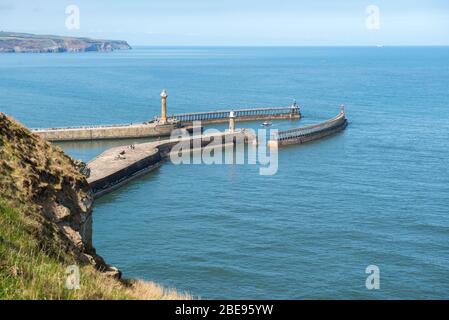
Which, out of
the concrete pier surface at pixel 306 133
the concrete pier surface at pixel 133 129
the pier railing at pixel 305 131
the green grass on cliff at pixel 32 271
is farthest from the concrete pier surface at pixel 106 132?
the green grass on cliff at pixel 32 271

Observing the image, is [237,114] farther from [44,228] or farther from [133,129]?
[44,228]

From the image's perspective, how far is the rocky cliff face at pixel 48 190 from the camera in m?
15.1

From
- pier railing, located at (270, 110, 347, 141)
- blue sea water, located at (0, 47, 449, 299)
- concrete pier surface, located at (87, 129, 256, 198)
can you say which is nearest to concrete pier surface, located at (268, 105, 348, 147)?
pier railing, located at (270, 110, 347, 141)

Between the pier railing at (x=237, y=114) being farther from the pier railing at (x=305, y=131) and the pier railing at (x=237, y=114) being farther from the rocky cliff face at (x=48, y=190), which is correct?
the rocky cliff face at (x=48, y=190)

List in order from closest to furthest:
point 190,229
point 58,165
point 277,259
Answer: point 58,165 < point 277,259 < point 190,229

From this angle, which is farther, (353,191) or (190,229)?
(353,191)

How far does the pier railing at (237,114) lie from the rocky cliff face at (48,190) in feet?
176

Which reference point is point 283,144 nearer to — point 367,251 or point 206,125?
point 206,125

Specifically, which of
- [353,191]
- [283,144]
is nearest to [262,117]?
[283,144]

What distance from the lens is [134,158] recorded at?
163 ft

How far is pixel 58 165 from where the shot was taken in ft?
59.8

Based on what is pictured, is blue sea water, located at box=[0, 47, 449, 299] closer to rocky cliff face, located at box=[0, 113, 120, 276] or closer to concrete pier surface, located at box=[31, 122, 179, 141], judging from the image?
concrete pier surface, located at box=[31, 122, 179, 141]

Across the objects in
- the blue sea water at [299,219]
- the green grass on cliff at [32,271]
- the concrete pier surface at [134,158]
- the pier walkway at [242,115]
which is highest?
the pier walkway at [242,115]

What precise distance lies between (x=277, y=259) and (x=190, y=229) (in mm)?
6722
